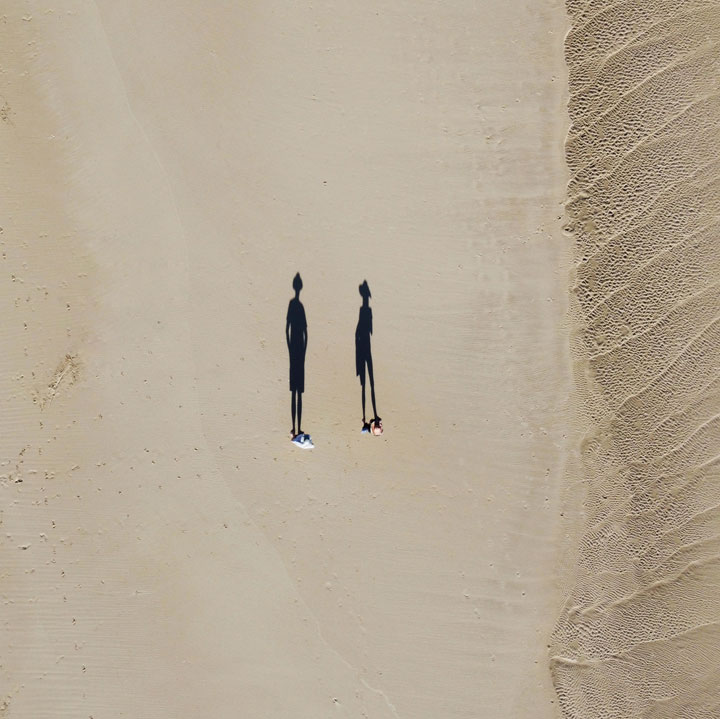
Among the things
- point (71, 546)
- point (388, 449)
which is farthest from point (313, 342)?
point (71, 546)

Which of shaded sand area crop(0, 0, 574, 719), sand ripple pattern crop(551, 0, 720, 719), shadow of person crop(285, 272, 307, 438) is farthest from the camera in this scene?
shadow of person crop(285, 272, 307, 438)

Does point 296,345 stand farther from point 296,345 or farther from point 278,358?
point 278,358

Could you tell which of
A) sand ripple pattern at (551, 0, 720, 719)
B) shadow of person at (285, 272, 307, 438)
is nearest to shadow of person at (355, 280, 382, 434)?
shadow of person at (285, 272, 307, 438)

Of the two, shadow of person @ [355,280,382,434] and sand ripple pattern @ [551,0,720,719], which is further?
shadow of person @ [355,280,382,434]

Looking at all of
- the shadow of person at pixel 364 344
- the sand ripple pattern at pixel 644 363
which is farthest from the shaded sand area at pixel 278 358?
the sand ripple pattern at pixel 644 363

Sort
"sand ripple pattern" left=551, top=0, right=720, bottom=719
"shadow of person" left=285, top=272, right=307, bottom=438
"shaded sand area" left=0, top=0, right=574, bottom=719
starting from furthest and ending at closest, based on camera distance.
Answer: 1. "shadow of person" left=285, top=272, right=307, bottom=438
2. "shaded sand area" left=0, top=0, right=574, bottom=719
3. "sand ripple pattern" left=551, top=0, right=720, bottom=719

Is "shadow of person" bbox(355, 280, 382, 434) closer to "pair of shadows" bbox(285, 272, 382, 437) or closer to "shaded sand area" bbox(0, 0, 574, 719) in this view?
"pair of shadows" bbox(285, 272, 382, 437)

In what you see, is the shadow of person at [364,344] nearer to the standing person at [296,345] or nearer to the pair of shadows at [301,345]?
the pair of shadows at [301,345]

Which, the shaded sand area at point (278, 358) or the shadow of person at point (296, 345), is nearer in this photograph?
the shaded sand area at point (278, 358)
